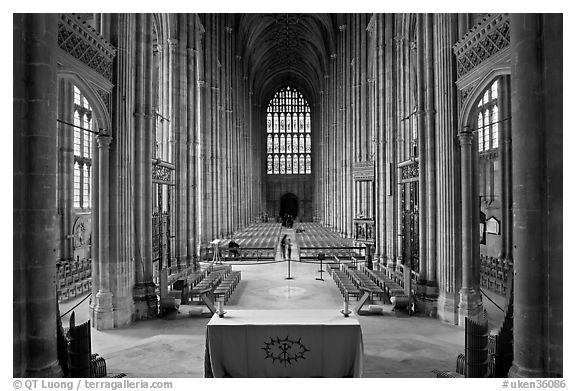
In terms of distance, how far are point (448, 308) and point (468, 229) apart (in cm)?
211

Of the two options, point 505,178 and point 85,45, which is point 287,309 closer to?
point 85,45

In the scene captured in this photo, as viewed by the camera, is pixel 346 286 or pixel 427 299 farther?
pixel 346 286

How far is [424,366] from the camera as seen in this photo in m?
7.45

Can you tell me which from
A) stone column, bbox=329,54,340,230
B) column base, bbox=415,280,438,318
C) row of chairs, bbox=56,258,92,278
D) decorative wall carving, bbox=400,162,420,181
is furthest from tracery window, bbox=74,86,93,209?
stone column, bbox=329,54,340,230

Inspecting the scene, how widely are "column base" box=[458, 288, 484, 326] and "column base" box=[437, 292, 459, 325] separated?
0.77 feet

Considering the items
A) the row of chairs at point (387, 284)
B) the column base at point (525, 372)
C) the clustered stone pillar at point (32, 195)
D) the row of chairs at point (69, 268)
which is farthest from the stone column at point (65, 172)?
the column base at point (525, 372)

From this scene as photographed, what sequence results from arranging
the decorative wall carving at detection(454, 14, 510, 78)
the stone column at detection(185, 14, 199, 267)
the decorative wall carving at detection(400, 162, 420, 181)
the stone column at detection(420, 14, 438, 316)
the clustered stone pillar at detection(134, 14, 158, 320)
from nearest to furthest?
the decorative wall carving at detection(454, 14, 510, 78), the stone column at detection(420, 14, 438, 316), the clustered stone pillar at detection(134, 14, 158, 320), the decorative wall carving at detection(400, 162, 420, 181), the stone column at detection(185, 14, 199, 267)

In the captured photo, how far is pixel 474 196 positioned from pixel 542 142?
4.97 m

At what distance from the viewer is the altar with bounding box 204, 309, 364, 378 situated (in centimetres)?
631

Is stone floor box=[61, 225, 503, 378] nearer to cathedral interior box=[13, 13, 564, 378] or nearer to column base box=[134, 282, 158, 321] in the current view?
cathedral interior box=[13, 13, 564, 378]

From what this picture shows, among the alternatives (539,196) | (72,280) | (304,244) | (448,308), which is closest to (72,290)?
(72,280)

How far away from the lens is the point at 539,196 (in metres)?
5.27

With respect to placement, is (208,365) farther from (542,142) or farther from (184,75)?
(184,75)

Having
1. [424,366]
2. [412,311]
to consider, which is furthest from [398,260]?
[424,366]
